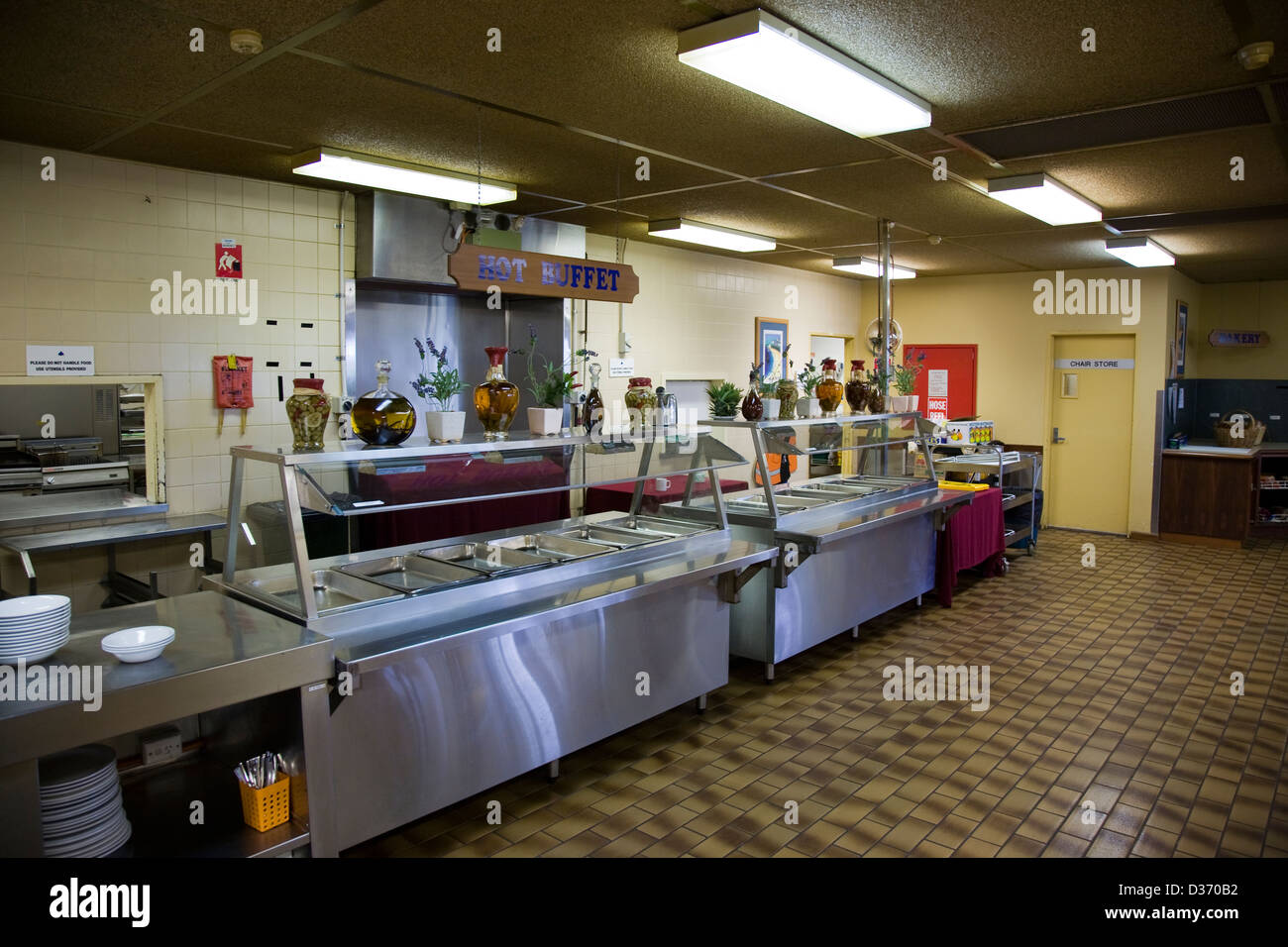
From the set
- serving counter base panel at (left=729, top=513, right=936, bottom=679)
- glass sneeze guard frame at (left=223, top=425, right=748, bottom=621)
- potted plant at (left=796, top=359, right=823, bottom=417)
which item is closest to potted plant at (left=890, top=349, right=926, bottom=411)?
potted plant at (left=796, top=359, right=823, bottom=417)

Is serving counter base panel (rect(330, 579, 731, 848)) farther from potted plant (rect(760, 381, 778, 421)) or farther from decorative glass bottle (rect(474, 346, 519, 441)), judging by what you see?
potted plant (rect(760, 381, 778, 421))

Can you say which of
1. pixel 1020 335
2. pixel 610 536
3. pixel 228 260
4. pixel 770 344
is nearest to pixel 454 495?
pixel 610 536

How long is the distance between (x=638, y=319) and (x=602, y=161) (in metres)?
2.69

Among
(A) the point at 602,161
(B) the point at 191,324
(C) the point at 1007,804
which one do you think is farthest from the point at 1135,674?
(B) the point at 191,324

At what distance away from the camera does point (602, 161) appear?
440cm

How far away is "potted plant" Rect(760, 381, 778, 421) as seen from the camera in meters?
4.59

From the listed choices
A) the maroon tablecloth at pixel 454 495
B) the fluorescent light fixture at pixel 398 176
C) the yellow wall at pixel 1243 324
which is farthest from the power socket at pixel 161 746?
the yellow wall at pixel 1243 324

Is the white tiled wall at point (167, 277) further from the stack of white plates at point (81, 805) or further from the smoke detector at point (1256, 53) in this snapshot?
the smoke detector at point (1256, 53)

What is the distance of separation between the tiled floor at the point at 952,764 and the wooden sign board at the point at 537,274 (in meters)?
1.97

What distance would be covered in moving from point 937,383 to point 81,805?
9087 mm

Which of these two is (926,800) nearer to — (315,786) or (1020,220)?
(315,786)

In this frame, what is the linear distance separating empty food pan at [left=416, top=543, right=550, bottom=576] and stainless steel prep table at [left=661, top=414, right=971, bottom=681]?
3.92ft

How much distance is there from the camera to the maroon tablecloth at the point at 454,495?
9.30 ft

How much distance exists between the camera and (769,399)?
4.64 m
